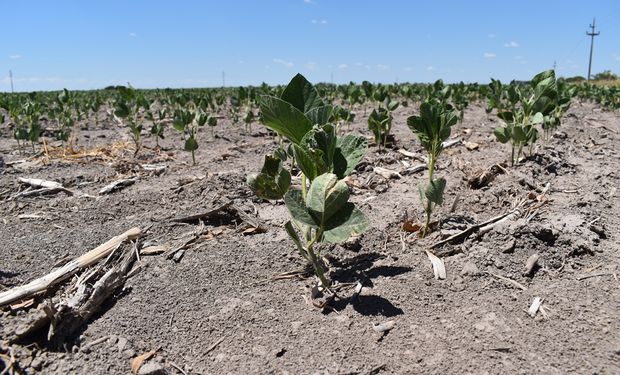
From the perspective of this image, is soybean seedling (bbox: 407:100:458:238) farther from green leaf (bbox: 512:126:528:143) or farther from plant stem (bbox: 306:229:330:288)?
green leaf (bbox: 512:126:528:143)

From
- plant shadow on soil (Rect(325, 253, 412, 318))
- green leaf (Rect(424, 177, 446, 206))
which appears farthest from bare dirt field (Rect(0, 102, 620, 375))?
green leaf (Rect(424, 177, 446, 206))

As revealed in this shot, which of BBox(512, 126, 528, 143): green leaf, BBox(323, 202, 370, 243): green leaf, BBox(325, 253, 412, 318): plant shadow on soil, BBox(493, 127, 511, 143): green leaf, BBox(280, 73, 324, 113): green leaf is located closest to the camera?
BBox(323, 202, 370, 243): green leaf

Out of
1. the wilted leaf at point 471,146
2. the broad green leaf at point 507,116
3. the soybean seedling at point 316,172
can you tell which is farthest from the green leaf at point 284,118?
the wilted leaf at point 471,146

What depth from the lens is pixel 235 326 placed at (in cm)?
219

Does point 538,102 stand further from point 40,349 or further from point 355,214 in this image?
point 40,349

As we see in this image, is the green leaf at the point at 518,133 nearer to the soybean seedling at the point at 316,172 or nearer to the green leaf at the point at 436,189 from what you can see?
the green leaf at the point at 436,189

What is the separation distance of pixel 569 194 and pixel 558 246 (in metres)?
1.25

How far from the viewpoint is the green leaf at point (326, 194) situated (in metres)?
1.97

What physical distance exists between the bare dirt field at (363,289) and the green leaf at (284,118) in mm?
767

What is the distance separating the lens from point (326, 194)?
1.98 meters

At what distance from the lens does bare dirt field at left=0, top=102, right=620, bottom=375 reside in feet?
6.33

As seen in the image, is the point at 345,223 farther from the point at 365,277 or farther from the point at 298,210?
the point at 365,277

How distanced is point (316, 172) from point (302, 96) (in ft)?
1.47

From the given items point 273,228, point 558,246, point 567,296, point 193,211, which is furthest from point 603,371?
point 193,211
